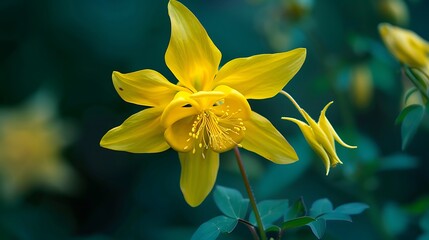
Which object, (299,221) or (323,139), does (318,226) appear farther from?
(323,139)

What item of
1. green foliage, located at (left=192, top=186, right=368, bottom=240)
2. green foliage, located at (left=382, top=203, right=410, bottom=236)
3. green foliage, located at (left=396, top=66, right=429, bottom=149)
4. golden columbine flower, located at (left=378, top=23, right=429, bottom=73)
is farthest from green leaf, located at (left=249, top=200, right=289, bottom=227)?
green foliage, located at (left=382, top=203, right=410, bottom=236)

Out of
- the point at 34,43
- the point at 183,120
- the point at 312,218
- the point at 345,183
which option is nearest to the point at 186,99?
the point at 183,120

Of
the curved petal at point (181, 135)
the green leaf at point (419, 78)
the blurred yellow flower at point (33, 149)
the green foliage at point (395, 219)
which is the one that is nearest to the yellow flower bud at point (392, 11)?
the green foliage at point (395, 219)

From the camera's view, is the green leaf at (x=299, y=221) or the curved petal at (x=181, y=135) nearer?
the green leaf at (x=299, y=221)

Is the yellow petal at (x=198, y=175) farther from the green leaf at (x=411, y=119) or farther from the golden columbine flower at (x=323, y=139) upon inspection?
the green leaf at (x=411, y=119)

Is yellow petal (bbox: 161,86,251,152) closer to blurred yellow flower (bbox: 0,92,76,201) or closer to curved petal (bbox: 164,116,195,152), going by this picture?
curved petal (bbox: 164,116,195,152)
